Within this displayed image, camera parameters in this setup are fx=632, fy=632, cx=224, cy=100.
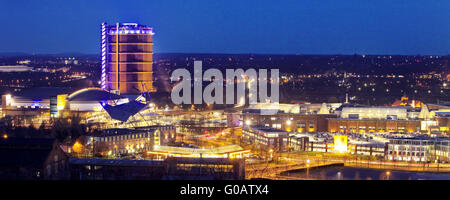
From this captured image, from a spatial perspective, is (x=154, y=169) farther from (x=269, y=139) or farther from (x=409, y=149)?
(x=409, y=149)

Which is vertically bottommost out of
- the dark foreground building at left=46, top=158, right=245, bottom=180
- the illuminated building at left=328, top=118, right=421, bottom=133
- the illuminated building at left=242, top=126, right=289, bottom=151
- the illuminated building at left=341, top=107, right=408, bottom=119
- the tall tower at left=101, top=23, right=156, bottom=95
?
the dark foreground building at left=46, top=158, right=245, bottom=180

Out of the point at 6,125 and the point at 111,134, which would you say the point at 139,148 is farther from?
the point at 6,125

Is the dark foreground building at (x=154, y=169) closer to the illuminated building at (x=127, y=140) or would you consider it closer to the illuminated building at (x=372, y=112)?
the illuminated building at (x=127, y=140)

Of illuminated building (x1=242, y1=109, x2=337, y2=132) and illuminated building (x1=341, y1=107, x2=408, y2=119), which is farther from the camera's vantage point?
illuminated building (x1=341, y1=107, x2=408, y2=119)

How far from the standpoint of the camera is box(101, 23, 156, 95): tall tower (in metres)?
34.2

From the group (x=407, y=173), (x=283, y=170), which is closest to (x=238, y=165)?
(x=283, y=170)

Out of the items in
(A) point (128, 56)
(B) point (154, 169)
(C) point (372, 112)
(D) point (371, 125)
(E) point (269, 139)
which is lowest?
(B) point (154, 169)

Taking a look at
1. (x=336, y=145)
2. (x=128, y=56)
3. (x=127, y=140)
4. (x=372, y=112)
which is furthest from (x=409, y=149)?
(x=128, y=56)

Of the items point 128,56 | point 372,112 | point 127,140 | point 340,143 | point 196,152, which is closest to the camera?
point 196,152

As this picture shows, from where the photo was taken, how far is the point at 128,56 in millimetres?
34250

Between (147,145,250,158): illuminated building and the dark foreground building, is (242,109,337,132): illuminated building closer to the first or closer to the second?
(147,145,250,158): illuminated building

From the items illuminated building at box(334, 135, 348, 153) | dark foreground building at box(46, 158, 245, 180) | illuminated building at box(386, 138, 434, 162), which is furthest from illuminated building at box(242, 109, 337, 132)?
dark foreground building at box(46, 158, 245, 180)

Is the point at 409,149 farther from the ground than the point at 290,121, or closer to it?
closer to it

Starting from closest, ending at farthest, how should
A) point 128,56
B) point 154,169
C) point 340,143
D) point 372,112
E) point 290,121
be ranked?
point 154,169
point 340,143
point 290,121
point 372,112
point 128,56
